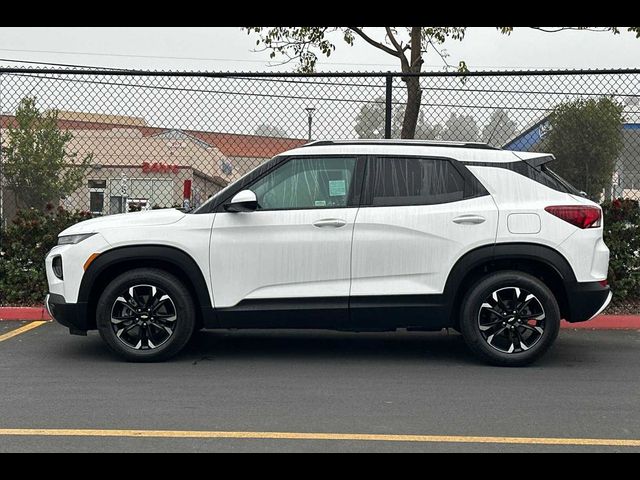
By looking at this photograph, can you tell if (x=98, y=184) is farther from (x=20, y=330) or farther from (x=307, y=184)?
(x=307, y=184)

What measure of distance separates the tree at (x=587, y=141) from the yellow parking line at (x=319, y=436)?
215 inches

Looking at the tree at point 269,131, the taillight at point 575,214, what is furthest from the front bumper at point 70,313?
the taillight at point 575,214

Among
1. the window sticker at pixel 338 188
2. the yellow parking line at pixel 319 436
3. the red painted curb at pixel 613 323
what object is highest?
the window sticker at pixel 338 188

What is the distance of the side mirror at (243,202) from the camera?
6195 mm

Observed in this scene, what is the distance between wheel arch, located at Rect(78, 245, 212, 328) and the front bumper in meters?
0.06

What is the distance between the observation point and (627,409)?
5.25 meters

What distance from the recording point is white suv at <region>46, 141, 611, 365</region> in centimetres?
629

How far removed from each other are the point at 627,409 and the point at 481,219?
6.11 feet

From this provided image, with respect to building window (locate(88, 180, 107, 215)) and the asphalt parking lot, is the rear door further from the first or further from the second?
building window (locate(88, 180, 107, 215))

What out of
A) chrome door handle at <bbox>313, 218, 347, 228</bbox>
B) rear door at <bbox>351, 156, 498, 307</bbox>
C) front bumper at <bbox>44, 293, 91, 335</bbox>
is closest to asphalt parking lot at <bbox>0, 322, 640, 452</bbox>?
front bumper at <bbox>44, 293, 91, 335</bbox>

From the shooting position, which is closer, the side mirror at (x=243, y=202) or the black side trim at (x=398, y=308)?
the side mirror at (x=243, y=202)

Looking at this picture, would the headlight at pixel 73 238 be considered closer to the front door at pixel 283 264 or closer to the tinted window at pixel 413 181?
the front door at pixel 283 264

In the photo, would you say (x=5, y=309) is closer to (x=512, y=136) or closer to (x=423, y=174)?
(x=423, y=174)

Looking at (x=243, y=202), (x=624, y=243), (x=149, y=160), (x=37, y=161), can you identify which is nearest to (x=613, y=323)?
(x=624, y=243)
